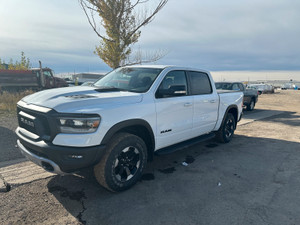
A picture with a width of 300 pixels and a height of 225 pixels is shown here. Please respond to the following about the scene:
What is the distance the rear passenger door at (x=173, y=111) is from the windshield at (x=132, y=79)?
239 mm

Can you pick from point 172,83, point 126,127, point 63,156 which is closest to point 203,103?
point 172,83

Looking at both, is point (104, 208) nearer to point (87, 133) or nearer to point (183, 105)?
point (87, 133)

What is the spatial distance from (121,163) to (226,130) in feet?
12.2

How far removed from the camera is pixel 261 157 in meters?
4.86

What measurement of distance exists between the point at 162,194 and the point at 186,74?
8.00 feet

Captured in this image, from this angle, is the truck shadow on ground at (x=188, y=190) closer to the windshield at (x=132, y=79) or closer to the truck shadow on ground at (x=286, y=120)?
the windshield at (x=132, y=79)

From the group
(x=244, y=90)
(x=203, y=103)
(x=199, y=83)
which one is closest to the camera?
(x=203, y=103)

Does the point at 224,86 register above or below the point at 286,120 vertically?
above

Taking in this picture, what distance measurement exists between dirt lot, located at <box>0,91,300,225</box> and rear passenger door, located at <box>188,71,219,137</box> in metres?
0.77

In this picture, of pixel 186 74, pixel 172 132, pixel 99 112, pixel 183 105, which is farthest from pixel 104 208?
pixel 186 74

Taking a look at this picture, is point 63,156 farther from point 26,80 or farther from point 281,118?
point 26,80

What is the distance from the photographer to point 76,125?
8.62 ft

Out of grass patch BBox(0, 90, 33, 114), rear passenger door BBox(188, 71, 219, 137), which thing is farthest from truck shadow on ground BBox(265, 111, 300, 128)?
grass patch BBox(0, 90, 33, 114)

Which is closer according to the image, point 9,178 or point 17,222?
point 17,222
